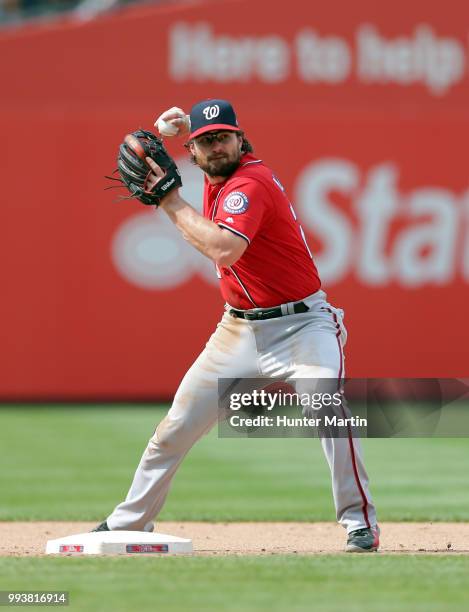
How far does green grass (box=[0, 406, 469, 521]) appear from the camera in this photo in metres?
8.31

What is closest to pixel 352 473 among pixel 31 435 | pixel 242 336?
pixel 242 336

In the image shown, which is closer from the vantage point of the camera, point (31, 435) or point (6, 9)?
point (31, 435)

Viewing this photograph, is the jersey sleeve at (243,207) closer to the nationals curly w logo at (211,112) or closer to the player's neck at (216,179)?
the player's neck at (216,179)

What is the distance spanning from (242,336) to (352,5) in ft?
44.6

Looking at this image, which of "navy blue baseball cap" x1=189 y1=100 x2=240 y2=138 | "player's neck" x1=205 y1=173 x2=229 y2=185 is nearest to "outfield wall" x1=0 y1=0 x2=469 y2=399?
"player's neck" x1=205 y1=173 x2=229 y2=185

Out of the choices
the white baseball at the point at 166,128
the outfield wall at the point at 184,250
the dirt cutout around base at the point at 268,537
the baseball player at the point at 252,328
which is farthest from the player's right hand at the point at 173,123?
the outfield wall at the point at 184,250

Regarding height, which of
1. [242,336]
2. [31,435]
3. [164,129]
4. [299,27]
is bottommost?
Answer: [31,435]

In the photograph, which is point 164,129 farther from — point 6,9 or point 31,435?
point 6,9

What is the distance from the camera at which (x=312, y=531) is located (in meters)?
7.27

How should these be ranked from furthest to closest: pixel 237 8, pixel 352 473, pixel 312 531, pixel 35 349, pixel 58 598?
pixel 237 8 → pixel 35 349 → pixel 312 531 → pixel 352 473 → pixel 58 598

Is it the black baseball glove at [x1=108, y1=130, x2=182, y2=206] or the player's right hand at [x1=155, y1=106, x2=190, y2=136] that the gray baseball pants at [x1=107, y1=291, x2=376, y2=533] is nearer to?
the black baseball glove at [x1=108, y1=130, x2=182, y2=206]

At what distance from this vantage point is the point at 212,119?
19.4ft

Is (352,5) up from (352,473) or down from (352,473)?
up

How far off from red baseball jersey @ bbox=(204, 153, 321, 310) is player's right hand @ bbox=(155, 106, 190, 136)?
40 cm
